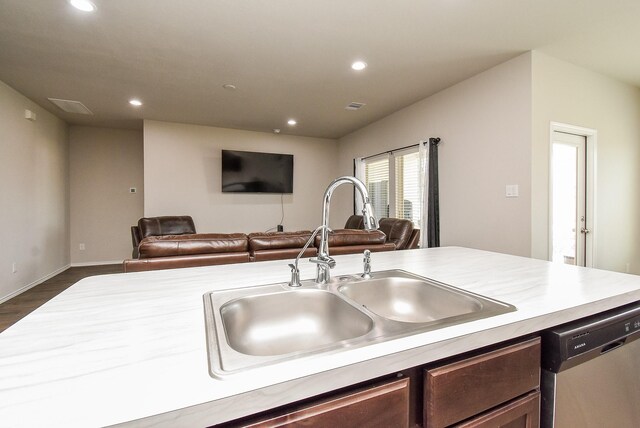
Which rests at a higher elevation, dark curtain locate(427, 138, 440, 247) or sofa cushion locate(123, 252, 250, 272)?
dark curtain locate(427, 138, 440, 247)

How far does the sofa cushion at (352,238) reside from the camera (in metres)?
2.49

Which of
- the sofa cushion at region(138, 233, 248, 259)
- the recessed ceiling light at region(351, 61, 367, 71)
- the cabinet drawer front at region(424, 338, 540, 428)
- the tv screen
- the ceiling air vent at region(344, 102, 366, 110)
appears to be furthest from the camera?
the tv screen

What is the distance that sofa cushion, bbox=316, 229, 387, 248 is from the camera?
249cm

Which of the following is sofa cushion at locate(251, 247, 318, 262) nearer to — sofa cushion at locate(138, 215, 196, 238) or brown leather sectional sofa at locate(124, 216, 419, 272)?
brown leather sectional sofa at locate(124, 216, 419, 272)

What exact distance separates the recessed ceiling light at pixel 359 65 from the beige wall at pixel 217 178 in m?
3.05

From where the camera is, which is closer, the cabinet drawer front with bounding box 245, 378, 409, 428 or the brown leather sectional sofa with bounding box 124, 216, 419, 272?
the cabinet drawer front with bounding box 245, 378, 409, 428

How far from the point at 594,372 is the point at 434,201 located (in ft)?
9.93

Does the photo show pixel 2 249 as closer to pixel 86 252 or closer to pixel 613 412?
pixel 86 252

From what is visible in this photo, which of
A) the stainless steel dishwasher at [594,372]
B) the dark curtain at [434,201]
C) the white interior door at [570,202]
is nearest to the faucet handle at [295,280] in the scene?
the stainless steel dishwasher at [594,372]

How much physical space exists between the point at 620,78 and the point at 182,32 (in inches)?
187

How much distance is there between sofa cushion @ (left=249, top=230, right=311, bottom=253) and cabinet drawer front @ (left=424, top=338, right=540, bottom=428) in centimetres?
173

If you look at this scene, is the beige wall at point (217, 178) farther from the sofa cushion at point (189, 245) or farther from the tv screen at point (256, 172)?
the sofa cushion at point (189, 245)

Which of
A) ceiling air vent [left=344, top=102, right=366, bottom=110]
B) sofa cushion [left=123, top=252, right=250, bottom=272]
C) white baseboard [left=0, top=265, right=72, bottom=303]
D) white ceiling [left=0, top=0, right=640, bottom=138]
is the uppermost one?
ceiling air vent [left=344, top=102, right=366, bottom=110]

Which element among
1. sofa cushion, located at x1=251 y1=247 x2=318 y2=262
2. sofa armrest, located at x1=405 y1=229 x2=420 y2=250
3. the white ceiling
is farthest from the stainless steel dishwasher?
sofa armrest, located at x1=405 y1=229 x2=420 y2=250
